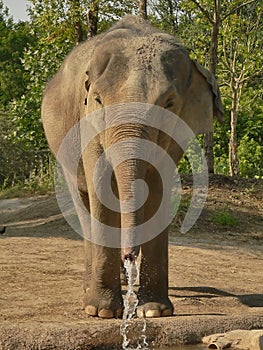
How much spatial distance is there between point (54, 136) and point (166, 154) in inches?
97.8

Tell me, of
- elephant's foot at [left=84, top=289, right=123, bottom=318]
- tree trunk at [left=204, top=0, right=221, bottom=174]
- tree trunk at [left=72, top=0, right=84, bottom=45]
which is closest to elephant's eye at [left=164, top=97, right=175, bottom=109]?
elephant's foot at [left=84, top=289, right=123, bottom=318]

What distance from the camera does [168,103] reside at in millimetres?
7051

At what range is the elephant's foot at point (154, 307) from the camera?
745 centimetres

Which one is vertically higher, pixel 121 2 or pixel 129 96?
pixel 121 2

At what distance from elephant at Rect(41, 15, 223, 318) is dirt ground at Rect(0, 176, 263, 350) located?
1.25ft

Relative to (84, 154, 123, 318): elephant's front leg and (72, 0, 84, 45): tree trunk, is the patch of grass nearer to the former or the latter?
(72, 0, 84, 45): tree trunk

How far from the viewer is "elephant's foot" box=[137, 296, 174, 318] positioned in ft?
24.4

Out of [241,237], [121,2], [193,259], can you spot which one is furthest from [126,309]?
[121,2]

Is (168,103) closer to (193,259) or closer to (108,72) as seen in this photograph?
(108,72)

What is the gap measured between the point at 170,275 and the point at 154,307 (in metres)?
2.93

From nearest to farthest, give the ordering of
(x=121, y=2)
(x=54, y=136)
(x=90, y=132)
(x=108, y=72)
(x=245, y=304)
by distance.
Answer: (x=108, y=72) → (x=90, y=132) → (x=245, y=304) → (x=54, y=136) → (x=121, y=2)

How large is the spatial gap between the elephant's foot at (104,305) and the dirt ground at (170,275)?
0.50 ft

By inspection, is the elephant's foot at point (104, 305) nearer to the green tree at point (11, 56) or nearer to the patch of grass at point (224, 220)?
the patch of grass at point (224, 220)

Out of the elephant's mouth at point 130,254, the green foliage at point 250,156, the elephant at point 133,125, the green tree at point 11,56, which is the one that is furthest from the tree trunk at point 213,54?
the green tree at point 11,56
